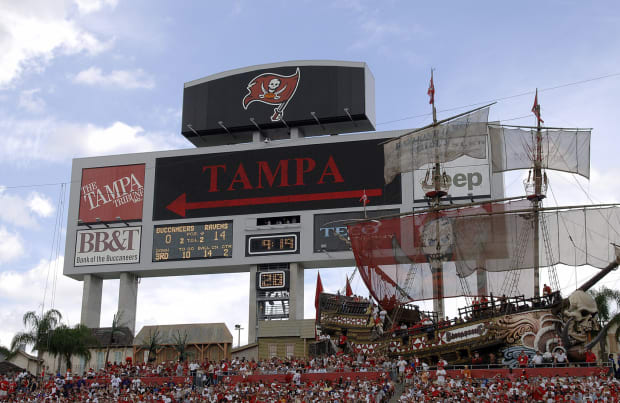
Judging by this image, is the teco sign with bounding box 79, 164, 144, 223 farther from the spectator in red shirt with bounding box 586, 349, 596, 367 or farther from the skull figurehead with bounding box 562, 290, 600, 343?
the spectator in red shirt with bounding box 586, 349, 596, 367

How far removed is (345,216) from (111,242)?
58.3ft

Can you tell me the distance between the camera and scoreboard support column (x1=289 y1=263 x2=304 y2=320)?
55.1 metres

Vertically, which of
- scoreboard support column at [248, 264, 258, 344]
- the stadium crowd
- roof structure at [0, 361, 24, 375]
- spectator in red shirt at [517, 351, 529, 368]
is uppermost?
scoreboard support column at [248, 264, 258, 344]

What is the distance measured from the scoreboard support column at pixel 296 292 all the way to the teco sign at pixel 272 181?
4.42 m

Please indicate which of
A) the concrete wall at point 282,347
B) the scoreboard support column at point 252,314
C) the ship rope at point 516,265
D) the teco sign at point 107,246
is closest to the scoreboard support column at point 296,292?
the scoreboard support column at point 252,314

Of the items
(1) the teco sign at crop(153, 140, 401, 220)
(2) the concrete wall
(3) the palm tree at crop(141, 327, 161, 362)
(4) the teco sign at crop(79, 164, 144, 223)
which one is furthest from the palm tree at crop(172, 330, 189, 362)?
(4) the teco sign at crop(79, 164, 144, 223)

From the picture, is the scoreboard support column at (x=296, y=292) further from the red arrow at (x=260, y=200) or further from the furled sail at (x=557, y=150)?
the furled sail at (x=557, y=150)

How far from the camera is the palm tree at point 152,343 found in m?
53.2

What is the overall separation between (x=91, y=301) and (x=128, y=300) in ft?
9.20

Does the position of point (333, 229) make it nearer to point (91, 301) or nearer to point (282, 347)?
point (282, 347)

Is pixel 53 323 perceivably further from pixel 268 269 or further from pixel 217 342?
pixel 268 269

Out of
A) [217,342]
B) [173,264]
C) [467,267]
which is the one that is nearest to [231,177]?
[173,264]

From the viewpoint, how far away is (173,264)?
58125mm

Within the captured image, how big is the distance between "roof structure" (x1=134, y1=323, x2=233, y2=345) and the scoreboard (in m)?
5.36
